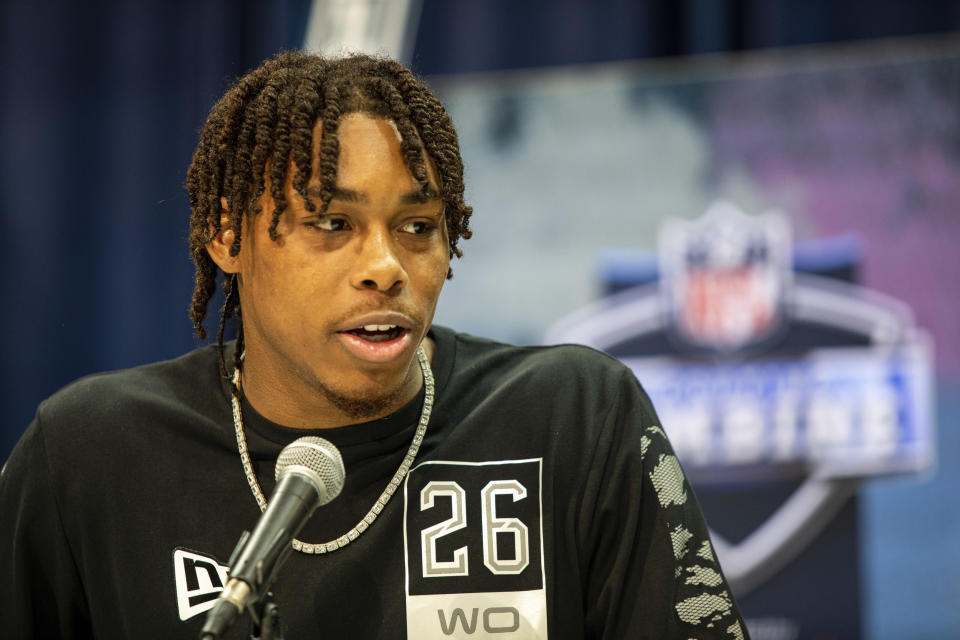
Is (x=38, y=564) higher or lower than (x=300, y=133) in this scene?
lower

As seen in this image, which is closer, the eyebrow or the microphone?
the microphone

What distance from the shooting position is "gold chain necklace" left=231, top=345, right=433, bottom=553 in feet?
5.31

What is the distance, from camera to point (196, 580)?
1.63m

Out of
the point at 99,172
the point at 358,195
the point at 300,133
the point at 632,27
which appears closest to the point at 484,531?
the point at 358,195

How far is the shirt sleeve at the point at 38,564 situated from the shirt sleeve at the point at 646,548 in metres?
0.80

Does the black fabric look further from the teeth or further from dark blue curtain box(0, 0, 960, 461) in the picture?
dark blue curtain box(0, 0, 960, 461)

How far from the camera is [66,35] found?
3.64m

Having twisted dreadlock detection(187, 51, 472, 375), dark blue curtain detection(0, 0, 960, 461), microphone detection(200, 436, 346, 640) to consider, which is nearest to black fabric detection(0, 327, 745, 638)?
twisted dreadlock detection(187, 51, 472, 375)

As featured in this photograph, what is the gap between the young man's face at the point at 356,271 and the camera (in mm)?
1503

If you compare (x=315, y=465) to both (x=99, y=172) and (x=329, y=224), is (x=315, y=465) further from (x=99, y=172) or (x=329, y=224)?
(x=99, y=172)

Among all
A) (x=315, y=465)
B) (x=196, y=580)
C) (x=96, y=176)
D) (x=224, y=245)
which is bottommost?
(x=196, y=580)

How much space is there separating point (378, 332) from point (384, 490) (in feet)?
0.89

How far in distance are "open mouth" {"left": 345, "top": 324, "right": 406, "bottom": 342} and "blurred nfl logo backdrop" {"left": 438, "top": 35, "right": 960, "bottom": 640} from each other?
4.97 ft

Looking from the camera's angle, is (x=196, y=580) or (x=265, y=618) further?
(x=196, y=580)
